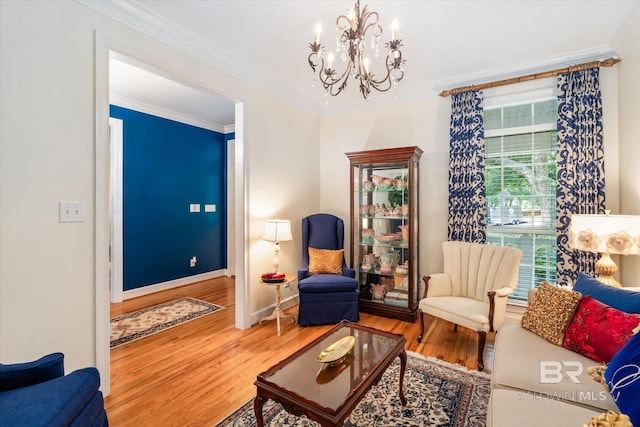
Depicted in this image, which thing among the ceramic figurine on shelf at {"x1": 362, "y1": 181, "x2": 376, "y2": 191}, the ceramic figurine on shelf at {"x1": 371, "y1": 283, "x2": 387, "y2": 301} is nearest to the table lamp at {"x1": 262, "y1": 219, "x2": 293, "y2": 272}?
the ceramic figurine on shelf at {"x1": 362, "y1": 181, "x2": 376, "y2": 191}

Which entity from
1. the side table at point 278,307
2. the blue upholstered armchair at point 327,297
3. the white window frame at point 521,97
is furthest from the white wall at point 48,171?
the white window frame at point 521,97

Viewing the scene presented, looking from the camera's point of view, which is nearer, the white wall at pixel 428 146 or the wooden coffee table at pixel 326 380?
the wooden coffee table at pixel 326 380

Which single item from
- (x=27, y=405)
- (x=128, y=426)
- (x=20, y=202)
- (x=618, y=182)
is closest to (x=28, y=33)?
(x=20, y=202)

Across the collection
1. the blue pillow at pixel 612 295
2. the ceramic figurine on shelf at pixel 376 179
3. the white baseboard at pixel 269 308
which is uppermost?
the ceramic figurine on shelf at pixel 376 179

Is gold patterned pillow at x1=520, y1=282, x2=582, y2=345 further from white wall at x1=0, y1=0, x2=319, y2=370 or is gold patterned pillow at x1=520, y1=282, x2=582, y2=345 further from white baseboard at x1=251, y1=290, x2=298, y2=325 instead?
white wall at x1=0, y1=0, x2=319, y2=370

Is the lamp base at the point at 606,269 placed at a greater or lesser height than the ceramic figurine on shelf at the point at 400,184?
lesser

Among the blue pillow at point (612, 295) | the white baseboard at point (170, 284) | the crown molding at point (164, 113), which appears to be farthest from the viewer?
the white baseboard at point (170, 284)

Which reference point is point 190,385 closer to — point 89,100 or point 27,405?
point 27,405

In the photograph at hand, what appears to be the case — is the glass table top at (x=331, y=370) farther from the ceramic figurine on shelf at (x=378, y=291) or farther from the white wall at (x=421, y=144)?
the white wall at (x=421, y=144)

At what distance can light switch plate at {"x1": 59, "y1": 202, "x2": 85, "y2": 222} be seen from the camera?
192 centimetres

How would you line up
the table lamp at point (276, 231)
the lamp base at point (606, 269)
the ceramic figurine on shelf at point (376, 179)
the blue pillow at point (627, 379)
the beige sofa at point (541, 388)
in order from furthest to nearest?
the ceramic figurine on shelf at point (376, 179) < the table lamp at point (276, 231) < the lamp base at point (606, 269) < the beige sofa at point (541, 388) < the blue pillow at point (627, 379)

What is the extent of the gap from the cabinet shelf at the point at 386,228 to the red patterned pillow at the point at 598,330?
1.75 m

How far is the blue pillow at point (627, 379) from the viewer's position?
1.03 m

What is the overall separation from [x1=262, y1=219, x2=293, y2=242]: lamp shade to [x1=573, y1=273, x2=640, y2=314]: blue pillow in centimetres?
246
